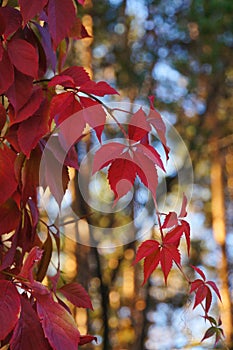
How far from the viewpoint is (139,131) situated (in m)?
0.53

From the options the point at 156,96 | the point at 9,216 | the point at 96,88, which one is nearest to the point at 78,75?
the point at 96,88

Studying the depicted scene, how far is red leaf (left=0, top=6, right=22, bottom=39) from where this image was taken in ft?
1.73

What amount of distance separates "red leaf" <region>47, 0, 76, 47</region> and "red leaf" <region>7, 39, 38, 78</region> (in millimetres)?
25

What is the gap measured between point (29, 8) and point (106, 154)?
14cm

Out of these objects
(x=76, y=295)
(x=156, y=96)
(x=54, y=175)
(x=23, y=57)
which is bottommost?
(x=156, y=96)

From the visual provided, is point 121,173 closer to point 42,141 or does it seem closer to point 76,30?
point 42,141

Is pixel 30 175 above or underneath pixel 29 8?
underneath

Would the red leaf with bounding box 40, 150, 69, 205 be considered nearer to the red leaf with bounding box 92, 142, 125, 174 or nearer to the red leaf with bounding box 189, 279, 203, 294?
the red leaf with bounding box 92, 142, 125, 174

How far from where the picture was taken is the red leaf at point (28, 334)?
0.44 meters

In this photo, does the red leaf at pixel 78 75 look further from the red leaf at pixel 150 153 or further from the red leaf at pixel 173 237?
the red leaf at pixel 173 237

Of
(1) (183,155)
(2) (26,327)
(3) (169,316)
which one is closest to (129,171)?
(2) (26,327)

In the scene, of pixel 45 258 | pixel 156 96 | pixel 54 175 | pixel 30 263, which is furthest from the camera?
pixel 156 96

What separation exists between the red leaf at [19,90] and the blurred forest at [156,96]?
339 centimetres

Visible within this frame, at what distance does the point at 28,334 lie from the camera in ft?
1.47
